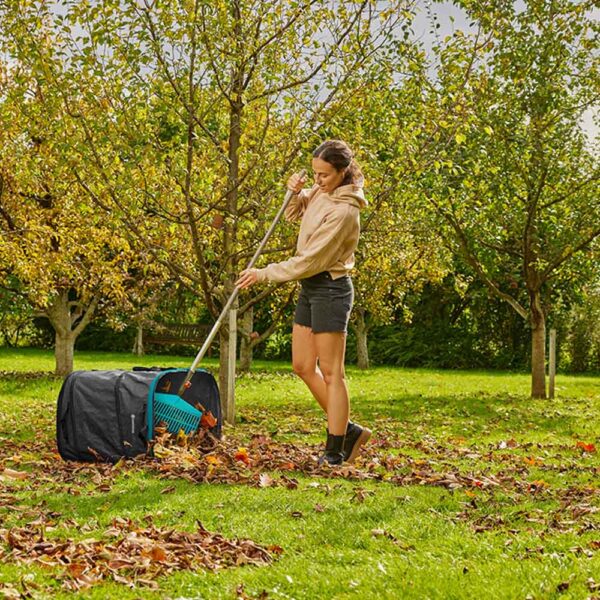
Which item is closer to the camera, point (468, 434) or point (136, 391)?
point (136, 391)

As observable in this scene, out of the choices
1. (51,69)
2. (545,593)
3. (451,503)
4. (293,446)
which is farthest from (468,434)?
(545,593)

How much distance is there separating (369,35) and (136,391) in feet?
13.9

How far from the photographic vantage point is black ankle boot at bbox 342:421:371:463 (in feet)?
21.6

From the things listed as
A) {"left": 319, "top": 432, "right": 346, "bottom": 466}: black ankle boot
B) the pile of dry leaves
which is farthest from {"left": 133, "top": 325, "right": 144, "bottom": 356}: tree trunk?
the pile of dry leaves

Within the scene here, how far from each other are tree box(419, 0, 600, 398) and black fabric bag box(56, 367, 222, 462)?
6613mm

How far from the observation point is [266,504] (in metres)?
5.31

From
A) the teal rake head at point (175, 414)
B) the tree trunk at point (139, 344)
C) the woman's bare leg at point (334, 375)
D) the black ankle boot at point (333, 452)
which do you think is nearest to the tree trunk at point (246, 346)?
the tree trunk at point (139, 344)

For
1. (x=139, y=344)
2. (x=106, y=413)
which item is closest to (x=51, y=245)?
(x=106, y=413)

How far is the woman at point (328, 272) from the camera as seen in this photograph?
19.8 feet

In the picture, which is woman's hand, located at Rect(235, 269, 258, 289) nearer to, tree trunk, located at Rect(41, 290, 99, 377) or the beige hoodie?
the beige hoodie

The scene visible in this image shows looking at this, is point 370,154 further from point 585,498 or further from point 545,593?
point 545,593

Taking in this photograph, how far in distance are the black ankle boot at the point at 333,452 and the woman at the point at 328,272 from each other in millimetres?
24

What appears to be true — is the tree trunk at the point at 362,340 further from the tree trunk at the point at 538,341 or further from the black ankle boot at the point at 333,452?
the black ankle boot at the point at 333,452

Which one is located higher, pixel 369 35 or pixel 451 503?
pixel 369 35
